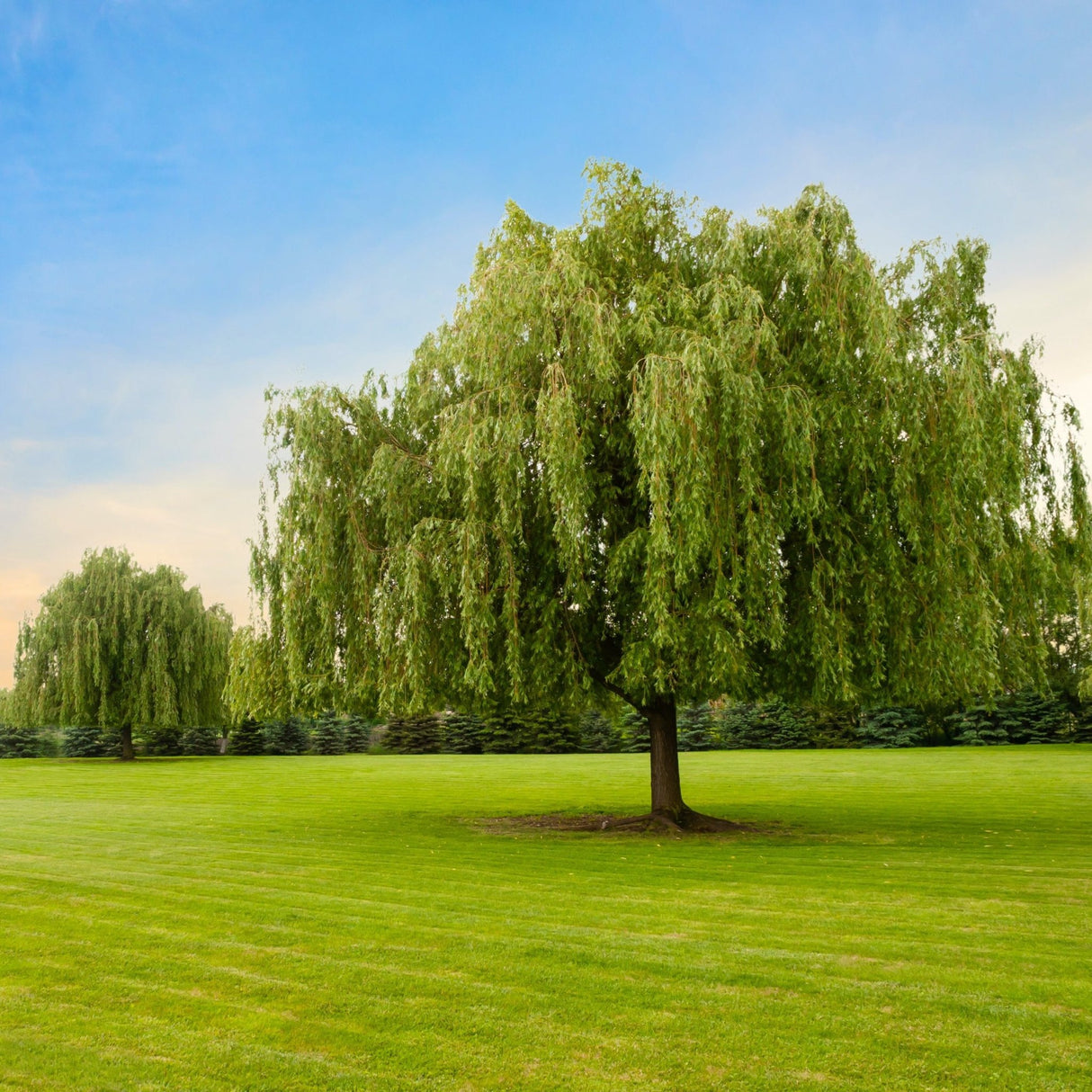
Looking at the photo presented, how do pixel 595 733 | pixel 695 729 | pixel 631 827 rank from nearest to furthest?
pixel 631 827, pixel 595 733, pixel 695 729

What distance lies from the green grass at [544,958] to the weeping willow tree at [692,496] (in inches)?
84.7

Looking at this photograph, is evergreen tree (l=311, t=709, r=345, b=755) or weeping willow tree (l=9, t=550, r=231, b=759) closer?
weeping willow tree (l=9, t=550, r=231, b=759)

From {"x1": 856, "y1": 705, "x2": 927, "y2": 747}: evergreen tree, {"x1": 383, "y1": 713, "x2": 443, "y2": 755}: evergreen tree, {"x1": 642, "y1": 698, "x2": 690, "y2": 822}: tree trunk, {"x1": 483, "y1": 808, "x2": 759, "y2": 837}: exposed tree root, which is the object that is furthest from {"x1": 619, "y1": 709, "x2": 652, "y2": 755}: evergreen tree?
{"x1": 642, "y1": 698, "x2": 690, "y2": 822}: tree trunk

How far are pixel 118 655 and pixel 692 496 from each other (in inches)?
1268

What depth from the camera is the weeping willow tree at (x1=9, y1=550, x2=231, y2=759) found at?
33656 millimetres

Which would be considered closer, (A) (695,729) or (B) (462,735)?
(B) (462,735)

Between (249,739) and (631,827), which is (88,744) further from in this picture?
(631,827)

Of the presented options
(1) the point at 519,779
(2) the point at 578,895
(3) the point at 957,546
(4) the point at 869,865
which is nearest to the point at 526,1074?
(2) the point at 578,895

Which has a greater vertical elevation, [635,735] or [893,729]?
[635,735]

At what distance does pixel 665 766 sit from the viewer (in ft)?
41.7

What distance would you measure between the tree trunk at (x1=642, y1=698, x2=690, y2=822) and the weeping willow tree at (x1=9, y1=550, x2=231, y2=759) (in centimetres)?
2478

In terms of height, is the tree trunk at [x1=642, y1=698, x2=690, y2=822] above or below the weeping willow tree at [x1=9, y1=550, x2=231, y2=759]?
below

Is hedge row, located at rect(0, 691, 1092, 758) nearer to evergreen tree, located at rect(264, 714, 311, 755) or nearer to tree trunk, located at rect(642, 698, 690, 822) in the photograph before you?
evergreen tree, located at rect(264, 714, 311, 755)

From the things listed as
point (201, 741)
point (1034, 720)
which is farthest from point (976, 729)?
point (201, 741)
